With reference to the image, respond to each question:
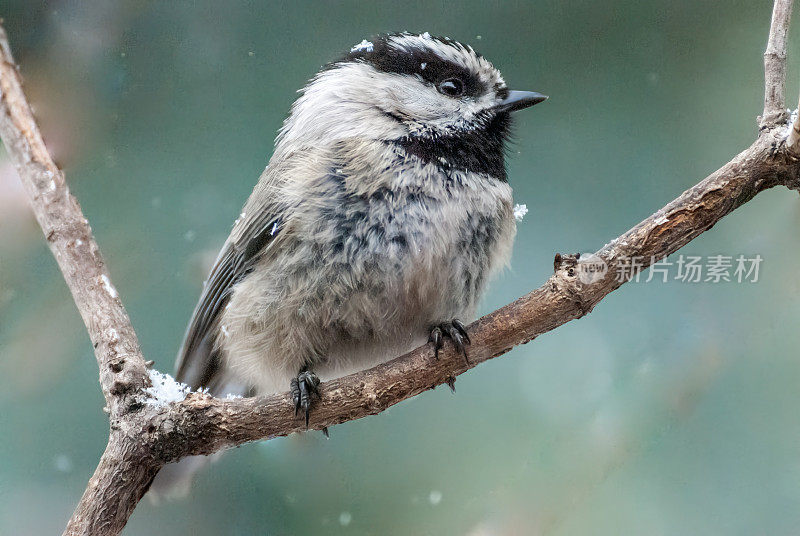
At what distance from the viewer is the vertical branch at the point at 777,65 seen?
104 centimetres

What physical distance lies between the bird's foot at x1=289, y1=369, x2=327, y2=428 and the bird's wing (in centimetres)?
24

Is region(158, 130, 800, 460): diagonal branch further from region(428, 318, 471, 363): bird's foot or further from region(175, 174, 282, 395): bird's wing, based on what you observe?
region(175, 174, 282, 395): bird's wing

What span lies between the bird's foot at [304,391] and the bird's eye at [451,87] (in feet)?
1.77

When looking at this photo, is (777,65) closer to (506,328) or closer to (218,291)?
(506,328)

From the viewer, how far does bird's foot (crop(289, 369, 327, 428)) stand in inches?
42.0

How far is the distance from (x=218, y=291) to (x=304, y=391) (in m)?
0.31

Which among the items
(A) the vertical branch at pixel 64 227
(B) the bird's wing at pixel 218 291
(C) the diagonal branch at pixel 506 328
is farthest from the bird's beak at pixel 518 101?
(A) the vertical branch at pixel 64 227

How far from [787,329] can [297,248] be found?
3.42 feet

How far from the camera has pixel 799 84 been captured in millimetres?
1369

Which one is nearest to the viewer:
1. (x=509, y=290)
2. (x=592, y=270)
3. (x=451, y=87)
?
(x=592, y=270)

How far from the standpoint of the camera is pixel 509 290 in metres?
1.46

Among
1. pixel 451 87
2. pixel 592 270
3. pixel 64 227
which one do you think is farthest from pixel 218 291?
pixel 592 270

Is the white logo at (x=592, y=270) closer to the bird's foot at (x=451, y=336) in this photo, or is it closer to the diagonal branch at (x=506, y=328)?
the diagonal branch at (x=506, y=328)

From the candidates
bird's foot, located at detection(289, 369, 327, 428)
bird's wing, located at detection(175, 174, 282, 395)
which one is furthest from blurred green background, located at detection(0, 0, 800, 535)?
bird's foot, located at detection(289, 369, 327, 428)
